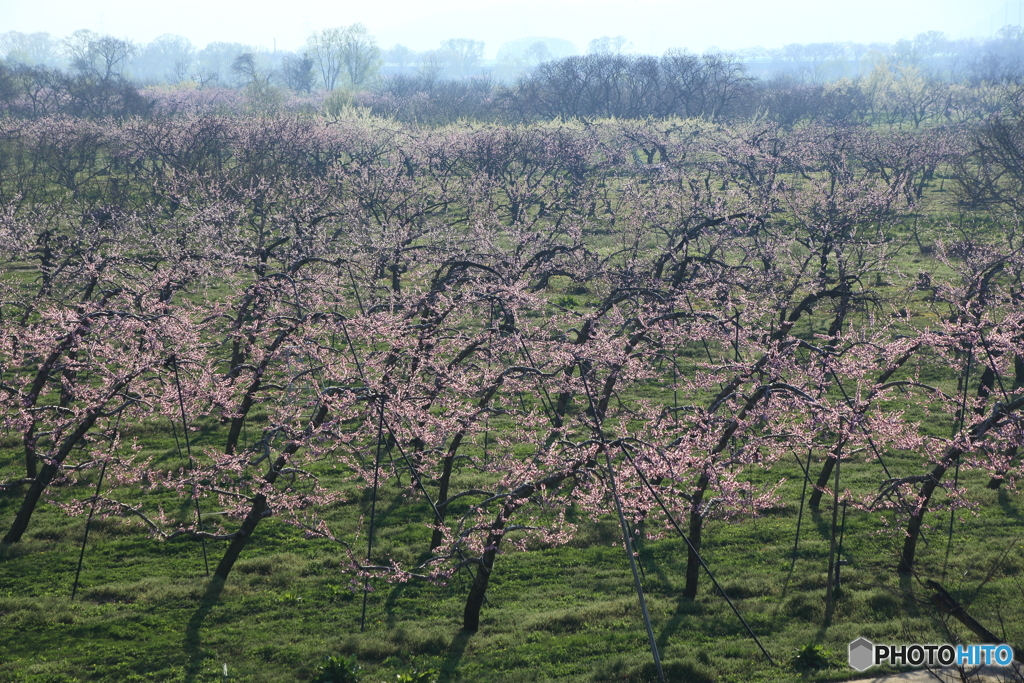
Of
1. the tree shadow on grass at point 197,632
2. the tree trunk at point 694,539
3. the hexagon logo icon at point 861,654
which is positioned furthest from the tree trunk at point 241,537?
the hexagon logo icon at point 861,654

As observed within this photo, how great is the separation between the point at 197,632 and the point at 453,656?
191 inches

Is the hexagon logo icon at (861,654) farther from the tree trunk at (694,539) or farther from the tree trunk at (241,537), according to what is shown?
the tree trunk at (241,537)

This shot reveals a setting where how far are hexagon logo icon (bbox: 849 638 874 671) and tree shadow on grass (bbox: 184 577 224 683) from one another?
A: 1118cm

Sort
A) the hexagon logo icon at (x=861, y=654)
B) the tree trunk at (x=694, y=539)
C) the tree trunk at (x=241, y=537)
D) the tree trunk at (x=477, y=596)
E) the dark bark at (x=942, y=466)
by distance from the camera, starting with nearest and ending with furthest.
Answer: the hexagon logo icon at (x=861, y=654), the tree trunk at (x=477, y=596), the dark bark at (x=942, y=466), the tree trunk at (x=694, y=539), the tree trunk at (x=241, y=537)

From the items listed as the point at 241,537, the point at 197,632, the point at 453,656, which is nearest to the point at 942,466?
the point at 453,656

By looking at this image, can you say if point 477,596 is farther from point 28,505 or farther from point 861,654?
point 28,505

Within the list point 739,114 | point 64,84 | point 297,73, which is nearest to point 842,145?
point 739,114

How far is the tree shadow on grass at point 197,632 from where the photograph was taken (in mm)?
13609

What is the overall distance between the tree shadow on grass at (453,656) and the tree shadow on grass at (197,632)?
417 cm

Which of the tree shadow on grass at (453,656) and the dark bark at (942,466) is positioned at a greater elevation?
the dark bark at (942,466)

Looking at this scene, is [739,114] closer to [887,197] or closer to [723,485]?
[887,197]

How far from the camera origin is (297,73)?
554ft

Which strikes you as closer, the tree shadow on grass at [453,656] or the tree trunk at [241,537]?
the tree shadow on grass at [453,656]

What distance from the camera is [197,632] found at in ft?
48.5
